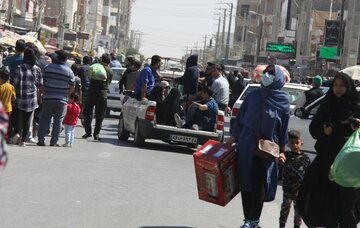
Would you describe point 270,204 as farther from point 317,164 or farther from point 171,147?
point 171,147

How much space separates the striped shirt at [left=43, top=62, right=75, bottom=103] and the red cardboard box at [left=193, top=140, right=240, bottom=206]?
25.6 ft

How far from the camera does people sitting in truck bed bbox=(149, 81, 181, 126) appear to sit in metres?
18.5

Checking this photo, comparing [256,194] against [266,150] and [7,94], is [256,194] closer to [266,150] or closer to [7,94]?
[266,150]

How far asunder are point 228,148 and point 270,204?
3.12m

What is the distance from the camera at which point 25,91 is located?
16.1 metres

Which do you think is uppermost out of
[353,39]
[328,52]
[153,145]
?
[353,39]

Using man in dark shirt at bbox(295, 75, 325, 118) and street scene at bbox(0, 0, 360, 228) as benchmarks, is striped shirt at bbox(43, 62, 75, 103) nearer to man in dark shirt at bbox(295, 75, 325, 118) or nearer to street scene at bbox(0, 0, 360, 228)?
street scene at bbox(0, 0, 360, 228)

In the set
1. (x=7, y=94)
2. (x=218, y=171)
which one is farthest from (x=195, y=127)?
(x=218, y=171)

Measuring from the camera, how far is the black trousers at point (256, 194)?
8.97 metres

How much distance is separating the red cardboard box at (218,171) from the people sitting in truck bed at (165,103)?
30.3 feet

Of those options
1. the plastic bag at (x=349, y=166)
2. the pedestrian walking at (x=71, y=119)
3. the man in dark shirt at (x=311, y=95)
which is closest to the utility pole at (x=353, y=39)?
the man in dark shirt at (x=311, y=95)

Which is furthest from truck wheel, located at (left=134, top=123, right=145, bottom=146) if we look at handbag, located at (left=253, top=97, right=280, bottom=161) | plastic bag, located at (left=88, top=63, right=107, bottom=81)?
handbag, located at (left=253, top=97, right=280, bottom=161)

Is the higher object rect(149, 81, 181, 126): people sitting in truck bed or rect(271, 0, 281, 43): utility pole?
rect(271, 0, 281, 43): utility pole

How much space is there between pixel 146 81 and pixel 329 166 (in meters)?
10.1
